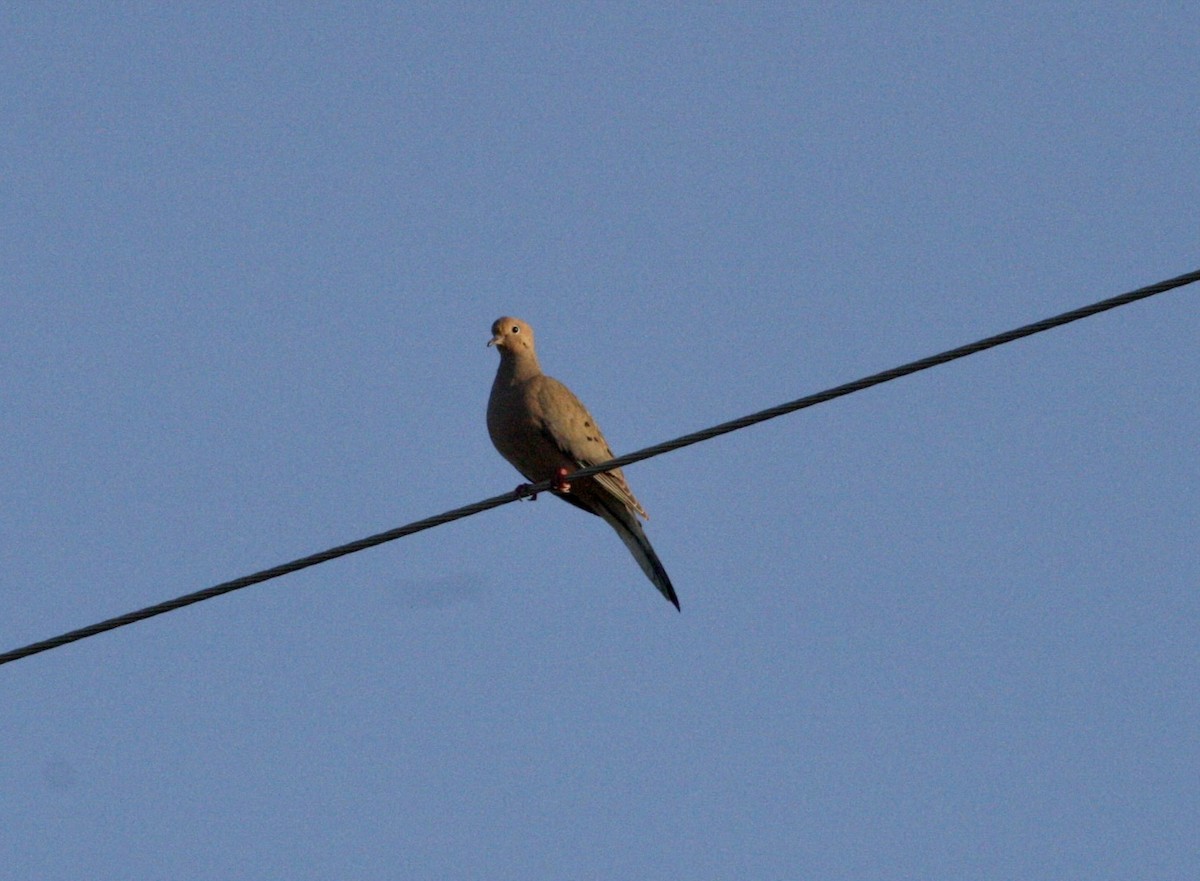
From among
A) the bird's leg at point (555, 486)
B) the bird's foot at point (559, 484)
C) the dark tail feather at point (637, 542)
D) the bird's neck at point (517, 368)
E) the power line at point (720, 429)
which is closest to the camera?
the power line at point (720, 429)

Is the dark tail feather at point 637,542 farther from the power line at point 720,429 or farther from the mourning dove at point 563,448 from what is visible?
the power line at point 720,429

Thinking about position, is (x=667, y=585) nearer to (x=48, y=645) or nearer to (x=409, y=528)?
(x=409, y=528)

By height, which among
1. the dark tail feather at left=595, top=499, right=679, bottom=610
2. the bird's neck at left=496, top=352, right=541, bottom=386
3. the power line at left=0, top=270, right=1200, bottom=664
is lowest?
the power line at left=0, top=270, right=1200, bottom=664

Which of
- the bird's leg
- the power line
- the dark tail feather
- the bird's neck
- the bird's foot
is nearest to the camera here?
the power line

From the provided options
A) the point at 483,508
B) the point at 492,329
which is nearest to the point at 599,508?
the point at 492,329

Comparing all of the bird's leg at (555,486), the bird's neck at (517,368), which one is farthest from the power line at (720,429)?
the bird's neck at (517,368)

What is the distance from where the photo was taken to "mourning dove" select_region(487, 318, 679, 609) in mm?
9797

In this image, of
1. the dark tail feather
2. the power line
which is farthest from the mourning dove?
the power line

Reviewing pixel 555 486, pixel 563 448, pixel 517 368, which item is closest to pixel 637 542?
pixel 563 448

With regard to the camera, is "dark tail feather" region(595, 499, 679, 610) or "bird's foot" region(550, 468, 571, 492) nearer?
"bird's foot" region(550, 468, 571, 492)

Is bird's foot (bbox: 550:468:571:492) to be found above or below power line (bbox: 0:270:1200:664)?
above

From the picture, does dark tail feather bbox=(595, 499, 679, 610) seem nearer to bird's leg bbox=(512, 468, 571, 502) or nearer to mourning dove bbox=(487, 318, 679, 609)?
mourning dove bbox=(487, 318, 679, 609)

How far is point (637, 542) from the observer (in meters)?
9.93

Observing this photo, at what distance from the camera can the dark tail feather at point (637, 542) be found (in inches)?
384
